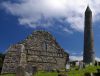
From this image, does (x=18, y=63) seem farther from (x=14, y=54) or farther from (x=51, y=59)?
(x=51, y=59)

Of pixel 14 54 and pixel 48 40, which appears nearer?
pixel 14 54

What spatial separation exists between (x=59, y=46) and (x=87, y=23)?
1056 inches

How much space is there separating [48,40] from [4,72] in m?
6.74

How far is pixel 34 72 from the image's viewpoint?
26969 mm

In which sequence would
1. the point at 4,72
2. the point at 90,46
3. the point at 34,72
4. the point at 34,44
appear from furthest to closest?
1. the point at 90,46
2. the point at 34,44
3. the point at 4,72
4. the point at 34,72

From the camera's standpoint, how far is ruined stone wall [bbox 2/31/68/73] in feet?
117

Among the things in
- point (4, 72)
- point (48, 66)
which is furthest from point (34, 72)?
point (48, 66)

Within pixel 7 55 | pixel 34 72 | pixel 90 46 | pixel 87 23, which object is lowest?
pixel 34 72

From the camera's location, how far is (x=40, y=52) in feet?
123

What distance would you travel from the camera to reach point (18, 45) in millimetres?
35625

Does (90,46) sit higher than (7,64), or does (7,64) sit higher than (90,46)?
(90,46)

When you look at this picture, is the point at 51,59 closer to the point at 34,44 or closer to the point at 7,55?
the point at 34,44

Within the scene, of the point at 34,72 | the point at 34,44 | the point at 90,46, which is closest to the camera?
the point at 34,72

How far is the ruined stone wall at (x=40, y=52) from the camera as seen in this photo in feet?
117
